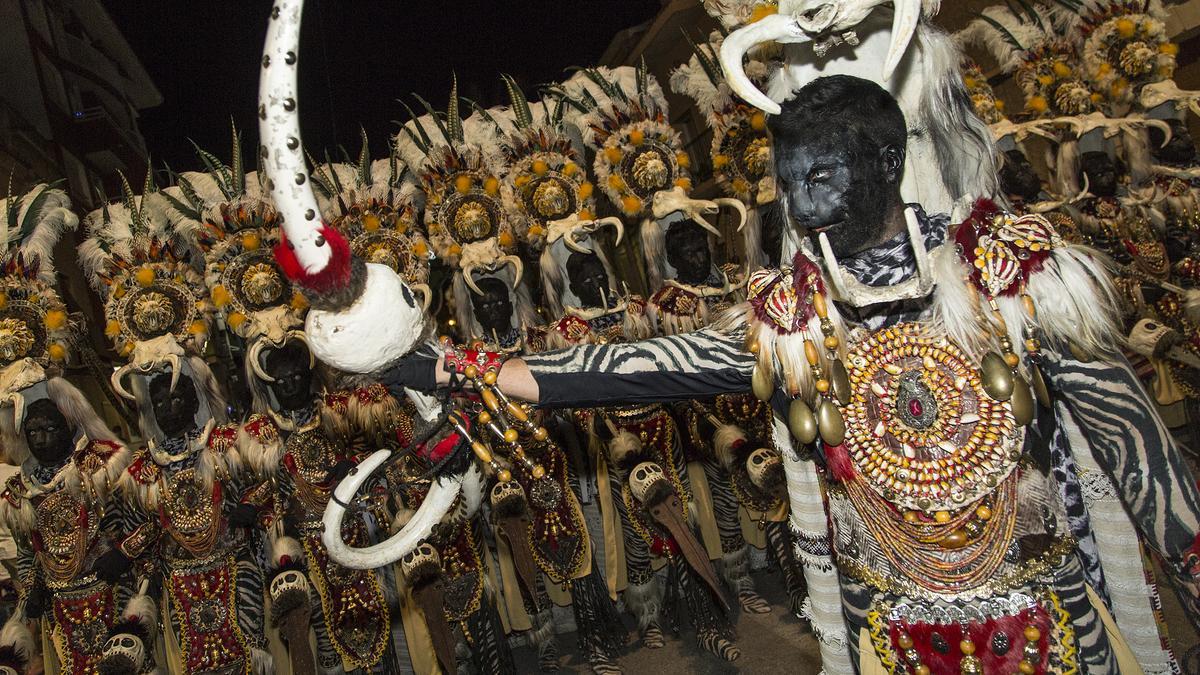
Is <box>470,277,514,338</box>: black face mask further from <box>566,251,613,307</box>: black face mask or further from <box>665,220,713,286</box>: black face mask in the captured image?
<box>665,220,713,286</box>: black face mask

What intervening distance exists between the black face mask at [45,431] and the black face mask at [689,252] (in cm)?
377

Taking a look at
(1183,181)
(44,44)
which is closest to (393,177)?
(44,44)

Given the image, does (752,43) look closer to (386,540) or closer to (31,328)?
(386,540)

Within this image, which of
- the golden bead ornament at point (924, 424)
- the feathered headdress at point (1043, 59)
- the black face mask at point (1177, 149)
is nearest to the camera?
the golden bead ornament at point (924, 424)

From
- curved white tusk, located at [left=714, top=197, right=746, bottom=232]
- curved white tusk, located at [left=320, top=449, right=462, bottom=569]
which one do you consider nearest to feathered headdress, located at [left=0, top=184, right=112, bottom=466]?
curved white tusk, located at [left=320, top=449, right=462, bottom=569]

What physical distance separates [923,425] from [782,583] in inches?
152

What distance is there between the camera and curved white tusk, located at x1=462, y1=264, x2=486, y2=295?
5.09m

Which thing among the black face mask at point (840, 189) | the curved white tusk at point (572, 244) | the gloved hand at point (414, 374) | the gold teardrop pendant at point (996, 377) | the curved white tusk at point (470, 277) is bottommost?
the gold teardrop pendant at point (996, 377)

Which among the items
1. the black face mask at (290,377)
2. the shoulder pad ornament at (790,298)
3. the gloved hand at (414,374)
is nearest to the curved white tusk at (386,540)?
the gloved hand at (414,374)

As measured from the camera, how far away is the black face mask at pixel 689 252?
515 centimetres

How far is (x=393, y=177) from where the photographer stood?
220 inches

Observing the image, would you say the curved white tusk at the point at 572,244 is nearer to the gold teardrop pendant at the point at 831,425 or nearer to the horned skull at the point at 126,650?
the horned skull at the point at 126,650

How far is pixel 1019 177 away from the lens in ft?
19.0

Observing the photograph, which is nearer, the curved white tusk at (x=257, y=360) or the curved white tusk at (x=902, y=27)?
the curved white tusk at (x=902, y=27)
